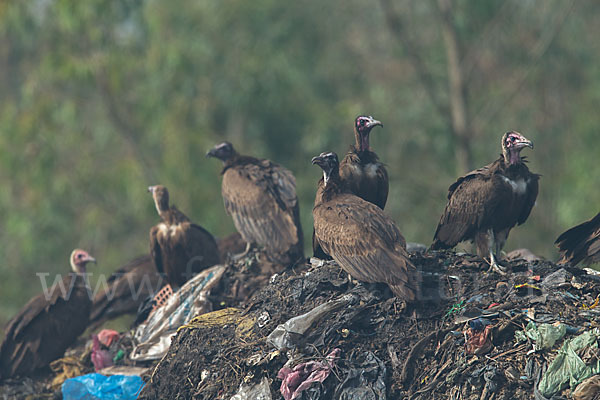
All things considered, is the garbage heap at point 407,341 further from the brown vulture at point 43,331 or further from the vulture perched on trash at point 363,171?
the brown vulture at point 43,331

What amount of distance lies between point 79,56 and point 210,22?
3090mm

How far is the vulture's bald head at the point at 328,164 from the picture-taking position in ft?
23.0

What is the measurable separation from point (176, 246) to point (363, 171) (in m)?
2.33

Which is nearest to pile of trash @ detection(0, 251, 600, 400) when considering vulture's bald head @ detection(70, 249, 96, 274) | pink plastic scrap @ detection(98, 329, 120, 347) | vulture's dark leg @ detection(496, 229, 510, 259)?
vulture's dark leg @ detection(496, 229, 510, 259)

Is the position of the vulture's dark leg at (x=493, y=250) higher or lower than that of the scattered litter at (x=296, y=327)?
higher

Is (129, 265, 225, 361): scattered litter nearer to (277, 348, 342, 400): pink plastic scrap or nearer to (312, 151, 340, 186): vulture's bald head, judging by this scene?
(312, 151, 340, 186): vulture's bald head

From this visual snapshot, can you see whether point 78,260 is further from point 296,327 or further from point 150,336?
point 296,327

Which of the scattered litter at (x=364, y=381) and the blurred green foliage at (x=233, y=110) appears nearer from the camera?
the scattered litter at (x=364, y=381)

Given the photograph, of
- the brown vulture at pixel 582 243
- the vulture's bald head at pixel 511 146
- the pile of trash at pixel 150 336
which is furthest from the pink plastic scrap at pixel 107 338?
the brown vulture at pixel 582 243

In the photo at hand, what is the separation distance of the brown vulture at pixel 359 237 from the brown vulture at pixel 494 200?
2.22 feet

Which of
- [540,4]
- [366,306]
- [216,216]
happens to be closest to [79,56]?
[216,216]

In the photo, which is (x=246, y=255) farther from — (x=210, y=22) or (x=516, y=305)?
(x=210, y=22)

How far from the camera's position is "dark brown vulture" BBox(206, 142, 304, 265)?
8.50m

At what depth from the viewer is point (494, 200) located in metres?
6.82
